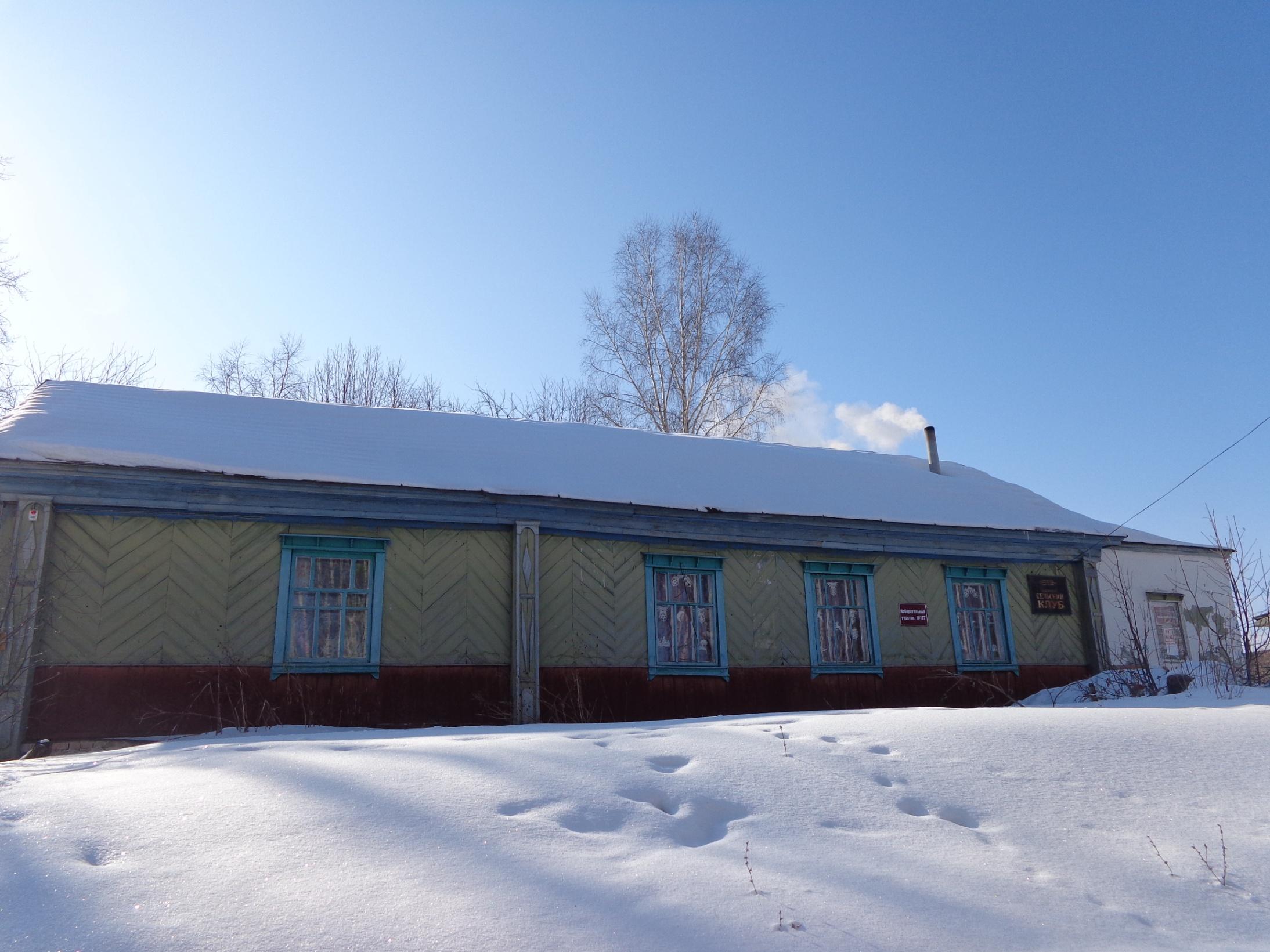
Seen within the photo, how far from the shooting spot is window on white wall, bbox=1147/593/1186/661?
16562 mm

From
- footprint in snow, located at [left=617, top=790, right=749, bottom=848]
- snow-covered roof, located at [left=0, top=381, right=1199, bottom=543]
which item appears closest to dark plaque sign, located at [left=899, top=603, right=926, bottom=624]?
snow-covered roof, located at [left=0, top=381, right=1199, bottom=543]

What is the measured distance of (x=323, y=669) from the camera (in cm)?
919

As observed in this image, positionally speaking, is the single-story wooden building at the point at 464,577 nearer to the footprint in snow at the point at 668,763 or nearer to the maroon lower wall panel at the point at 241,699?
the maroon lower wall panel at the point at 241,699

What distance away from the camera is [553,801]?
12.8 feet

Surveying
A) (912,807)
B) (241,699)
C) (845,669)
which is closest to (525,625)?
(241,699)

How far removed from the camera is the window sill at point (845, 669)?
11.4 meters

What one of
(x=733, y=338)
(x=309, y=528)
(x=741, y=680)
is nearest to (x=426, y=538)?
(x=309, y=528)

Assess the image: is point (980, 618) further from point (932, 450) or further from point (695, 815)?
point (695, 815)

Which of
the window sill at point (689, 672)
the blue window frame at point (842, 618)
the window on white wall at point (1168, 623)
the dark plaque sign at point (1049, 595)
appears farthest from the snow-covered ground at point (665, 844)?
the window on white wall at point (1168, 623)

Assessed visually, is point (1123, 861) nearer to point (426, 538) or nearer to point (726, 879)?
point (726, 879)

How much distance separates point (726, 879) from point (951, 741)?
85.6 inches

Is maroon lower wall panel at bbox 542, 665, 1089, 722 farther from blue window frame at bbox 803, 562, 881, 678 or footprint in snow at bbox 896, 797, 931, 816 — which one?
footprint in snow at bbox 896, 797, 931, 816

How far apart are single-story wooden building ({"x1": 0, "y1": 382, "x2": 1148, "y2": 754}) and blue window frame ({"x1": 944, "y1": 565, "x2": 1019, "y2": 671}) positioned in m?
0.03

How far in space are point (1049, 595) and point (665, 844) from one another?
11257 mm
